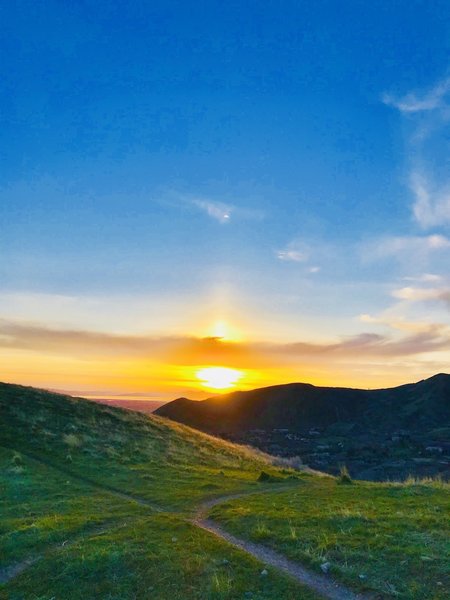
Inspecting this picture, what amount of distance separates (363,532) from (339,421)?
14137 cm

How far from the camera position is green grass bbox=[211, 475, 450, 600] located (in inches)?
492

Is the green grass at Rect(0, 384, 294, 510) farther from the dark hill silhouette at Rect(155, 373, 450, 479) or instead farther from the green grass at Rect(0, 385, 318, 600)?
the dark hill silhouette at Rect(155, 373, 450, 479)

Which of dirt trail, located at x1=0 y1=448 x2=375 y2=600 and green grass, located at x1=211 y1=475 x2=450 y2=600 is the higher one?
green grass, located at x1=211 y1=475 x2=450 y2=600

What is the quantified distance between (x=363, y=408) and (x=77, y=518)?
152928 millimetres

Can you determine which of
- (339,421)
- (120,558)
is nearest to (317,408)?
(339,421)

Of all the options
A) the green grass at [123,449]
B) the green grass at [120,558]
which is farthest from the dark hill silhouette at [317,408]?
the green grass at [120,558]

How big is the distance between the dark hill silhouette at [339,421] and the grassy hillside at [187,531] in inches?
1684

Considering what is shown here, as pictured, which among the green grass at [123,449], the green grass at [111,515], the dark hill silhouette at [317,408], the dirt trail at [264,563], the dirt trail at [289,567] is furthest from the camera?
the dark hill silhouette at [317,408]

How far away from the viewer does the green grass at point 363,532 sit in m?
12.5

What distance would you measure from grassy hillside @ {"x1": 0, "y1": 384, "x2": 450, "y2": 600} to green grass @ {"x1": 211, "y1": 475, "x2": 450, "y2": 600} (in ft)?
0.17

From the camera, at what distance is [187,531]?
17.1 metres

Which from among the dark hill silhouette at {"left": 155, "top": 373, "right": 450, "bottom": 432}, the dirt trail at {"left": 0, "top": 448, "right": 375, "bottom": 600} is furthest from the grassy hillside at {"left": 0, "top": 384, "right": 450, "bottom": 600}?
the dark hill silhouette at {"left": 155, "top": 373, "right": 450, "bottom": 432}

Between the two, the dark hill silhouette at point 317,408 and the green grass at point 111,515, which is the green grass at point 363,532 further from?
the dark hill silhouette at point 317,408

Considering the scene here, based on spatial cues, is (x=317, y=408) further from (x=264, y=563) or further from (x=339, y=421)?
(x=264, y=563)
